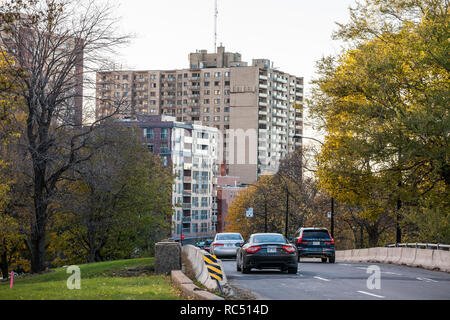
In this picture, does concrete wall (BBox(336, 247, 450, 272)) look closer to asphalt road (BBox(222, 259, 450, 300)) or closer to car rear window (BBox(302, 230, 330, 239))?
car rear window (BBox(302, 230, 330, 239))

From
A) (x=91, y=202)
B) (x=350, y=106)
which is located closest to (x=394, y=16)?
(x=350, y=106)

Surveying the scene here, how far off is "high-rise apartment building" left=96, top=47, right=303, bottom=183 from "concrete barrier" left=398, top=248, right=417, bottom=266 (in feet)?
470

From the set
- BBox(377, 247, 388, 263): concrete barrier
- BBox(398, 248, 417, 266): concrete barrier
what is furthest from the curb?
BBox(377, 247, 388, 263): concrete barrier

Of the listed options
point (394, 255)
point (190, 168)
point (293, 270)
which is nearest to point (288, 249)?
point (293, 270)

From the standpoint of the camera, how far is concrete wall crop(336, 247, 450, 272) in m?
28.5

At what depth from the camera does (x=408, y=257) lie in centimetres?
3266

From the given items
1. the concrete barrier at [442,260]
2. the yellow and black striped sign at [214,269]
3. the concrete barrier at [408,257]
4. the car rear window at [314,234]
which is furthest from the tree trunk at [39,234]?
the yellow and black striped sign at [214,269]

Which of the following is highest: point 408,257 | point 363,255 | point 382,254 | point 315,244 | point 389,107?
point 389,107

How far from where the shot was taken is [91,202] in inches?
1902

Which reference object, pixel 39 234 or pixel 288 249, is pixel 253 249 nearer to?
pixel 288 249

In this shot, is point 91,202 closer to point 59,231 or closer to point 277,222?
point 59,231

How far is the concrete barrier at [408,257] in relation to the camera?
3203cm

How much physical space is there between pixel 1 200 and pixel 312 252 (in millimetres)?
16538

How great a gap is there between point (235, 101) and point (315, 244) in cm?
15017
